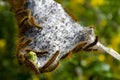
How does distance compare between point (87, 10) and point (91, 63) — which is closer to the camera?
point (91, 63)

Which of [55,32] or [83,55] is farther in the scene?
[83,55]

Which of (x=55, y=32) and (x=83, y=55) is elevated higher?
(x=83, y=55)

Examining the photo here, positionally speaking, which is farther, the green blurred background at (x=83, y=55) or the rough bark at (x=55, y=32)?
the green blurred background at (x=83, y=55)

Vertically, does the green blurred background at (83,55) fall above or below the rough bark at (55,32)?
above

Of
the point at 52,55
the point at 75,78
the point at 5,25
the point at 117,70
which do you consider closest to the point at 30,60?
the point at 52,55

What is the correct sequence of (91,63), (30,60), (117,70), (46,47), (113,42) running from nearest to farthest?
1. (30,60)
2. (46,47)
3. (91,63)
4. (117,70)
5. (113,42)

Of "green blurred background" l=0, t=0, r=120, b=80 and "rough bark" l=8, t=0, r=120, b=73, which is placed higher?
"green blurred background" l=0, t=0, r=120, b=80

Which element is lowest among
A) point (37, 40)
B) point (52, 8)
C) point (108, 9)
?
point (37, 40)

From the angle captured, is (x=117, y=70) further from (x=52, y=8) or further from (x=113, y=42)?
(x=52, y=8)
